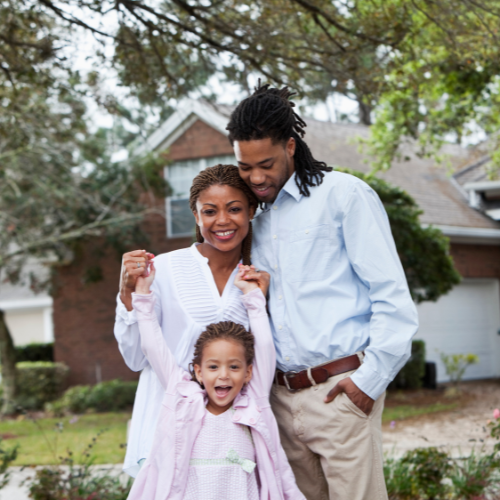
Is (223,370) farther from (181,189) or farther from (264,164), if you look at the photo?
(181,189)

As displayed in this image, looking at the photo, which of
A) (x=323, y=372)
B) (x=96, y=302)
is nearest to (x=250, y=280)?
(x=323, y=372)

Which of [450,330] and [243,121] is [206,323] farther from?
[450,330]

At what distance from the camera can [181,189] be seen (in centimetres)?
1530

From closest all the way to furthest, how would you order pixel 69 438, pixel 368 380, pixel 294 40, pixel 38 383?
pixel 368 380, pixel 294 40, pixel 69 438, pixel 38 383

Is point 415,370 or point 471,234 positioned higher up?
point 471,234

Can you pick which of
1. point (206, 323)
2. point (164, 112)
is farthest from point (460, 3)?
point (206, 323)

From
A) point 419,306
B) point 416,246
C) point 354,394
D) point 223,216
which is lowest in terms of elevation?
point 419,306

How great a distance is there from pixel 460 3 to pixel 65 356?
13.5 meters

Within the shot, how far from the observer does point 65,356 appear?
1619cm

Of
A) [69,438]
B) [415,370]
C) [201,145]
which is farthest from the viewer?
[201,145]

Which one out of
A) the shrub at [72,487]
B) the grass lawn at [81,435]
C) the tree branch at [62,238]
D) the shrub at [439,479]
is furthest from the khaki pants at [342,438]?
the tree branch at [62,238]

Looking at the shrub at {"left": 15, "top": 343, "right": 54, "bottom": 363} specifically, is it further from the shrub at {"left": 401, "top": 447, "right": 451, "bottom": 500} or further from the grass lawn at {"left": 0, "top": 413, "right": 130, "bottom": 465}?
the shrub at {"left": 401, "top": 447, "right": 451, "bottom": 500}

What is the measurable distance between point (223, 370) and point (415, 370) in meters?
11.8

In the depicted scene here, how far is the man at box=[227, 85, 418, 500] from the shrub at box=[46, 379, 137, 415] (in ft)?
37.5
